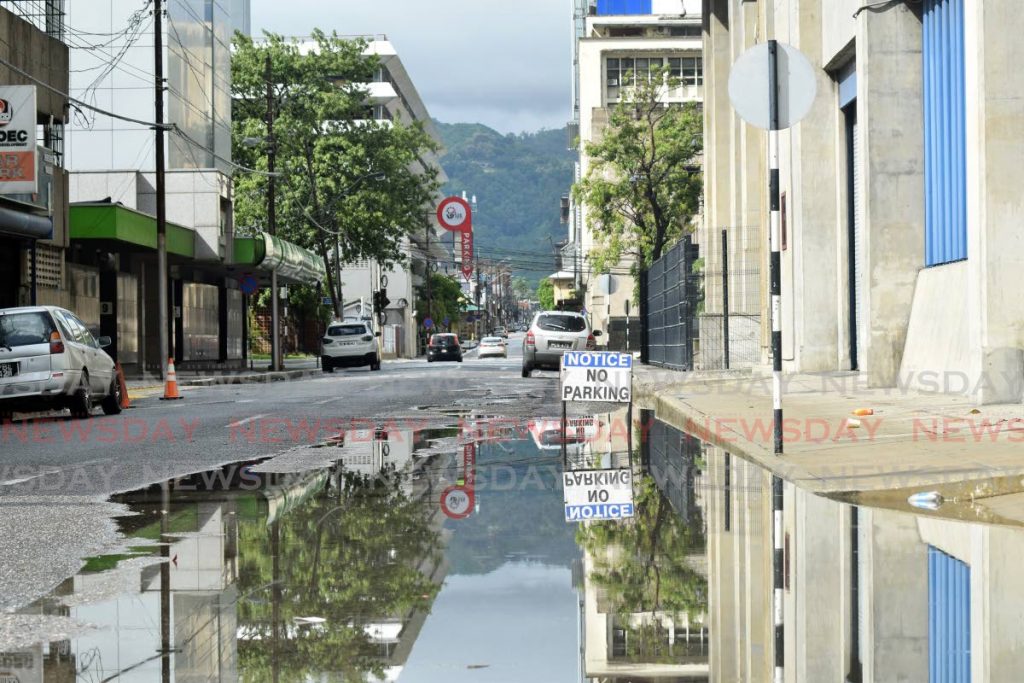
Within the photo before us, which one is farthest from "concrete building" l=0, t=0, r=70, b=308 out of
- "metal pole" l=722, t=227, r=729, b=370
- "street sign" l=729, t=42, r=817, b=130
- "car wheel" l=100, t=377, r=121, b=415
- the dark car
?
the dark car

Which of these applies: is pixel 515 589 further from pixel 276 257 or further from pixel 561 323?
pixel 276 257

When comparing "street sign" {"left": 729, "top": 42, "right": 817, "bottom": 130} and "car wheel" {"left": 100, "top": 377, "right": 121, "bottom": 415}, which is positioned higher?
"street sign" {"left": 729, "top": 42, "right": 817, "bottom": 130}

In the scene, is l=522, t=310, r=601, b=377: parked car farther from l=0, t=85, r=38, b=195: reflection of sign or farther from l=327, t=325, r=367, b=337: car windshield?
l=327, t=325, r=367, b=337: car windshield

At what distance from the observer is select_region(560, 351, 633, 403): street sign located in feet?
50.2

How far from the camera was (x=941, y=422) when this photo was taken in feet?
43.7

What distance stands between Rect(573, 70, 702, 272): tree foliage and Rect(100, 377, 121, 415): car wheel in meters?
32.9

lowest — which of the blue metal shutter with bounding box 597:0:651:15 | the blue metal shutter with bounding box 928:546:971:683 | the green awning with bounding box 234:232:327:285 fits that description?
the blue metal shutter with bounding box 928:546:971:683

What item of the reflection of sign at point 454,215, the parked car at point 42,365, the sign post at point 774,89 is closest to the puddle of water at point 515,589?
the sign post at point 774,89

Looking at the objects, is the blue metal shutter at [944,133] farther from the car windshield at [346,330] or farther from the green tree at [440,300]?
the green tree at [440,300]

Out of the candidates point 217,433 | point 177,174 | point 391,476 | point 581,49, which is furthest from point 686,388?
point 581,49

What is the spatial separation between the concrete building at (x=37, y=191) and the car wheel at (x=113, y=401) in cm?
867

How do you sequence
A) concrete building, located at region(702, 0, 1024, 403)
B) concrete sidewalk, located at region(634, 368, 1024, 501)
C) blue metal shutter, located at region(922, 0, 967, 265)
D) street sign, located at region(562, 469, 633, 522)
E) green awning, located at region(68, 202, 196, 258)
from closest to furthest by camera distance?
1. street sign, located at region(562, 469, 633, 522)
2. concrete sidewalk, located at region(634, 368, 1024, 501)
3. concrete building, located at region(702, 0, 1024, 403)
4. blue metal shutter, located at region(922, 0, 967, 265)
5. green awning, located at region(68, 202, 196, 258)

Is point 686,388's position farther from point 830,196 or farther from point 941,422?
point 941,422

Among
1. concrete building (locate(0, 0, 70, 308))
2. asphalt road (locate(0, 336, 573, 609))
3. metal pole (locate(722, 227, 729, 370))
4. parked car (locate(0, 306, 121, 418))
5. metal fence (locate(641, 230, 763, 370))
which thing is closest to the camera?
asphalt road (locate(0, 336, 573, 609))
